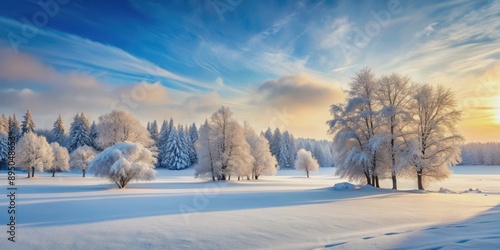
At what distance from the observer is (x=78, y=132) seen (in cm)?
6881

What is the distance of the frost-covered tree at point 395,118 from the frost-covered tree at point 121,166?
77.8 ft

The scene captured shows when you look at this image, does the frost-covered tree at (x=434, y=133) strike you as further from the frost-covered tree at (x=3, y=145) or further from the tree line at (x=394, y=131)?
the frost-covered tree at (x=3, y=145)

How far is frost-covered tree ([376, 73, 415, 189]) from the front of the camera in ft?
73.4

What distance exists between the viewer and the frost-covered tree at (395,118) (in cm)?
2238

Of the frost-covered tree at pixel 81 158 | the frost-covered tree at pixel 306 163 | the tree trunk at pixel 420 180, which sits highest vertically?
the frost-covered tree at pixel 81 158

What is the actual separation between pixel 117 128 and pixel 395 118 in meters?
40.3

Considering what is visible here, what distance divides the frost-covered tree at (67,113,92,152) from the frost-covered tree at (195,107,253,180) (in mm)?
48808

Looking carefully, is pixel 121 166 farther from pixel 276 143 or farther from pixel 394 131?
pixel 276 143

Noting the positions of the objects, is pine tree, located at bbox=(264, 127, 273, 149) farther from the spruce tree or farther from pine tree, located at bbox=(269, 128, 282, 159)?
the spruce tree

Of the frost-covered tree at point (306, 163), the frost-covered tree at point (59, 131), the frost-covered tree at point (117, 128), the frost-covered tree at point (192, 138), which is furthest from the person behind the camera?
the frost-covered tree at point (192, 138)

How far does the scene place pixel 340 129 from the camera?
25.9m

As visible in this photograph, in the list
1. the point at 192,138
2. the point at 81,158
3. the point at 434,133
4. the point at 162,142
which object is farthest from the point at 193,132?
the point at 434,133

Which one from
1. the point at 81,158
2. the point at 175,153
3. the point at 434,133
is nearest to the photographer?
the point at 434,133

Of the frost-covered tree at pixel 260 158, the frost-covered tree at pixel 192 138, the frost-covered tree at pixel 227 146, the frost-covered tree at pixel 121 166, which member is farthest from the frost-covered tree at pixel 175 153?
the frost-covered tree at pixel 121 166
